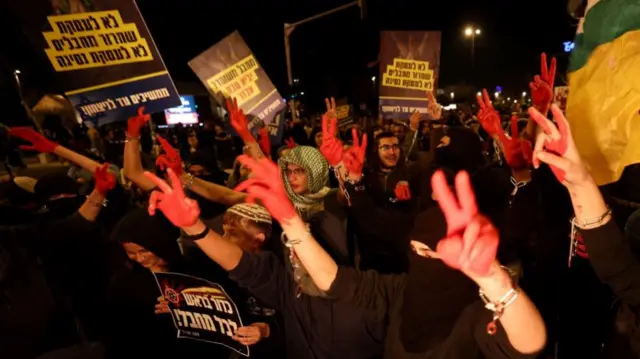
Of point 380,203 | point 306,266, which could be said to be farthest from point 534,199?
point 306,266

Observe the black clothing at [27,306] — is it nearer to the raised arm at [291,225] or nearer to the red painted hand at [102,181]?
the red painted hand at [102,181]

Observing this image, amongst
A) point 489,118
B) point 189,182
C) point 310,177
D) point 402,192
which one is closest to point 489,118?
point 489,118

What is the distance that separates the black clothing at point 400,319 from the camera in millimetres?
1493

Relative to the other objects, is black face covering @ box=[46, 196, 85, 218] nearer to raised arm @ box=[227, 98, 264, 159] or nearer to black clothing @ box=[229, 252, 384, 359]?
raised arm @ box=[227, 98, 264, 159]

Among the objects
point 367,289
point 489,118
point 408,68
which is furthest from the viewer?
point 408,68

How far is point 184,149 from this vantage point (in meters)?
16.0

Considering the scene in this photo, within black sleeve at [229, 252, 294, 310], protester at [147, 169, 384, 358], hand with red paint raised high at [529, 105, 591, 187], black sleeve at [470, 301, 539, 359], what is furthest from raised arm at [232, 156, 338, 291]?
hand with red paint raised high at [529, 105, 591, 187]

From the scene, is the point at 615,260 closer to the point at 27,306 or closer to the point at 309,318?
the point at 309,318

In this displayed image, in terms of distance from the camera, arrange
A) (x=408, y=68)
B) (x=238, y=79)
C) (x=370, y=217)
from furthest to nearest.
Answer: (x=408, y=68) → (x=238, y=79) → (x=370, y=217)

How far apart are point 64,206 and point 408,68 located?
536 cm

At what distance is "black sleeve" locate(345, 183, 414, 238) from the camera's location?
3.23 meters

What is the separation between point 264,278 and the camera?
2.37 meters

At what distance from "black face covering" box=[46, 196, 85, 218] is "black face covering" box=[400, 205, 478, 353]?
284 cm

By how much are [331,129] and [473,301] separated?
2.47 metres
